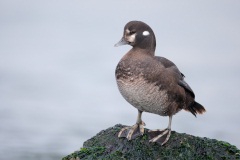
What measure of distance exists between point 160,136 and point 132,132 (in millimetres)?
356

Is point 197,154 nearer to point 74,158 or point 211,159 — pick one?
point 211,159

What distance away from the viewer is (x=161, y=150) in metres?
6.50

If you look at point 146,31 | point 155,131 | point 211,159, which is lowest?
point 211,159

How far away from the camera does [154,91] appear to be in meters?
6.79

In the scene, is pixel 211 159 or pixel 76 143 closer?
pixel 211 159

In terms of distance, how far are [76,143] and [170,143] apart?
6.61 m

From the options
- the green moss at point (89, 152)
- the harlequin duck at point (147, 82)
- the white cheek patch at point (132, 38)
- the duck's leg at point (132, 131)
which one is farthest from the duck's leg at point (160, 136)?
the white cheek patch at point (132, 38)

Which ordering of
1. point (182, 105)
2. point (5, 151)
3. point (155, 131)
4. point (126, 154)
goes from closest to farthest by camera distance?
point (126, 154) < point (155, 131) < point (182, 105) < point (5, 151)

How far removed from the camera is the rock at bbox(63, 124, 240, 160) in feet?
21.0

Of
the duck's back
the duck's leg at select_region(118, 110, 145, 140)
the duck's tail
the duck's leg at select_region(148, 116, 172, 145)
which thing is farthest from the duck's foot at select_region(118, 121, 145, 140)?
the duck's tail

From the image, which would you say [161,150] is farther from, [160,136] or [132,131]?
[132,131]

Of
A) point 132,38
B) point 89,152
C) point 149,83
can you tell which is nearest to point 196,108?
point 149,83

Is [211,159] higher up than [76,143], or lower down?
lower down

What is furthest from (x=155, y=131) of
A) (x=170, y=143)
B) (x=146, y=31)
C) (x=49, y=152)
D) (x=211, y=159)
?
(x=49, y=152)
